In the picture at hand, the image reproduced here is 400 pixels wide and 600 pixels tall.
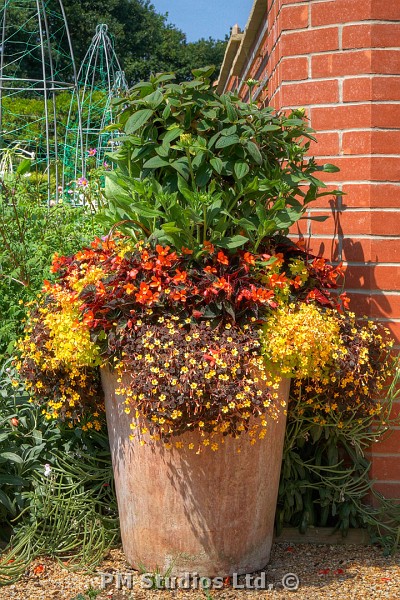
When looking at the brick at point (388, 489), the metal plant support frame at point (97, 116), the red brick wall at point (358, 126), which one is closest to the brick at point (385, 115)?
the red brick wall at point (358, 126)

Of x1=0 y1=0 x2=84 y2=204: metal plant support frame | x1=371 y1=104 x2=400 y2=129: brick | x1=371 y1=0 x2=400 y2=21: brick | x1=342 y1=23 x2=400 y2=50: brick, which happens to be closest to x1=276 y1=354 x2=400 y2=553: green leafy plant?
x1=371 y1=104 x2=400 y2=129: brick

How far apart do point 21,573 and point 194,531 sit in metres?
0.71

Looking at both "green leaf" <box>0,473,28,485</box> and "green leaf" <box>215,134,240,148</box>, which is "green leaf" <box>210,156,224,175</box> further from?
"green leaf" <box>0,473,28,485</box>

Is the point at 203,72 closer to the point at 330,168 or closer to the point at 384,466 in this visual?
the point at 330,168

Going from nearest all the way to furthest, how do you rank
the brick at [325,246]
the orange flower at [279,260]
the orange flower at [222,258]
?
the orange flower at [222,258] < the orange flower at [279,260] < the brick at [325,246]

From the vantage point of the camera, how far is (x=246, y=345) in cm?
246

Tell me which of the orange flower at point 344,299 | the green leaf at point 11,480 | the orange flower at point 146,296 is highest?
the orange flower at point 146,296

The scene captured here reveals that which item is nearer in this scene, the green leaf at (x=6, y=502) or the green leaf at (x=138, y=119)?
the green leaf at (x=138, y=119)

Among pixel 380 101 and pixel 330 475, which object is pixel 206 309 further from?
pixel 380 101

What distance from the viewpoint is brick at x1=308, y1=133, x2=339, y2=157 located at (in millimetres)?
3088

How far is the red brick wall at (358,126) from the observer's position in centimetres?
303

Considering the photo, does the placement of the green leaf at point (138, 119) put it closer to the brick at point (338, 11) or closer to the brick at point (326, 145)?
the brick at point (326, 145)

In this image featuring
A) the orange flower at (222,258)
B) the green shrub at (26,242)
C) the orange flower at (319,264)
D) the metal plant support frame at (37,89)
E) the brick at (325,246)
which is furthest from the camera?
the metal plant support frame at (37,89)

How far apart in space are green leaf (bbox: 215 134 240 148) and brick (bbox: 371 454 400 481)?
4.81 feet
